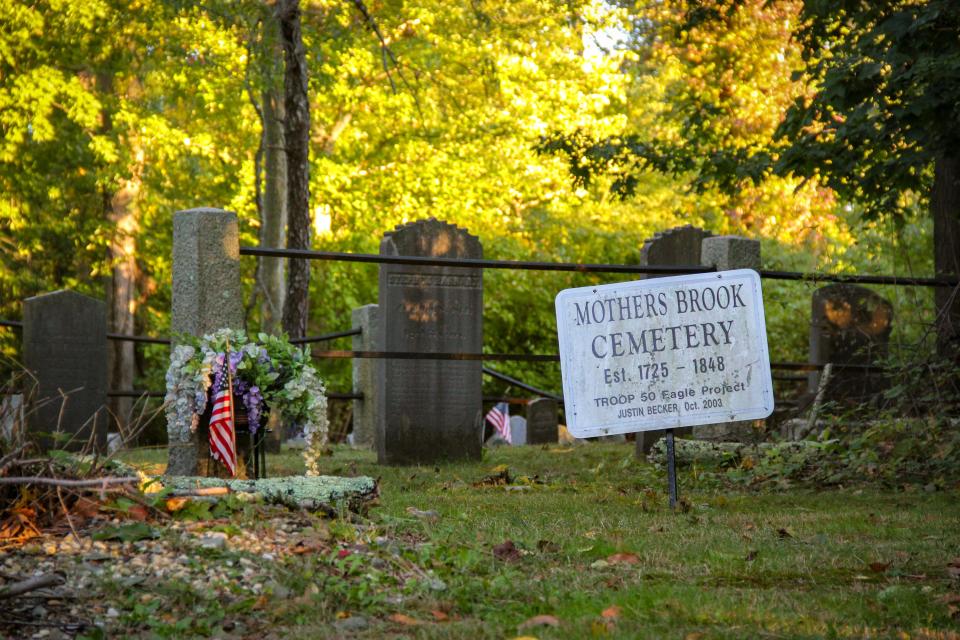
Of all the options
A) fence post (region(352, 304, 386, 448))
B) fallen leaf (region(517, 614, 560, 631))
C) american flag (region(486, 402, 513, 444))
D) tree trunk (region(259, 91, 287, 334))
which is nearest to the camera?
fallen leaf (region(517, 614, 560, 631))

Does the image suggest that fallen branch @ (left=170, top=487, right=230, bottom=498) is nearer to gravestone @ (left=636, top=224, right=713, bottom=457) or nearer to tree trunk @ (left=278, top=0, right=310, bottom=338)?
gravestone @ (left=636, top=224, right=713, bottom=457)

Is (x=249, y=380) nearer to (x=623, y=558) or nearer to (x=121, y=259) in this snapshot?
(x=623, y=558)

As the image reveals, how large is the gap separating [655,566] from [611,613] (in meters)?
0.98

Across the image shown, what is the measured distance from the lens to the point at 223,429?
7.32 m

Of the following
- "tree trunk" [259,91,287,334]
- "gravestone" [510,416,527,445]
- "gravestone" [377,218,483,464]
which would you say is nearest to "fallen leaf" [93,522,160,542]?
"gravestone" [377,218,483,464]

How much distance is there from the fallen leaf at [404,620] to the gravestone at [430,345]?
620 cm

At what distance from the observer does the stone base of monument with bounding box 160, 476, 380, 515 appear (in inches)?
232

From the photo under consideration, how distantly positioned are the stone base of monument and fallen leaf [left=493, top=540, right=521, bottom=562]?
90 centimetres

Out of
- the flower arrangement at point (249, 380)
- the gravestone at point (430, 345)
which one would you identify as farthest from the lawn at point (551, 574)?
the gravestone at point (430, 345)

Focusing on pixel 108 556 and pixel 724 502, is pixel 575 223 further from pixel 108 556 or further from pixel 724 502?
pixel 108 556

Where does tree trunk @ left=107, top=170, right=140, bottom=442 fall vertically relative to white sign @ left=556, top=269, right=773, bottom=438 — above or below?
above

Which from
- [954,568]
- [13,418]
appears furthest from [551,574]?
[13,418]

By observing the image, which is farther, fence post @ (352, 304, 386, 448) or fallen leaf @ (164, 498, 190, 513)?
fence post @ (352, 304, 386, 448)

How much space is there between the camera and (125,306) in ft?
84.6
